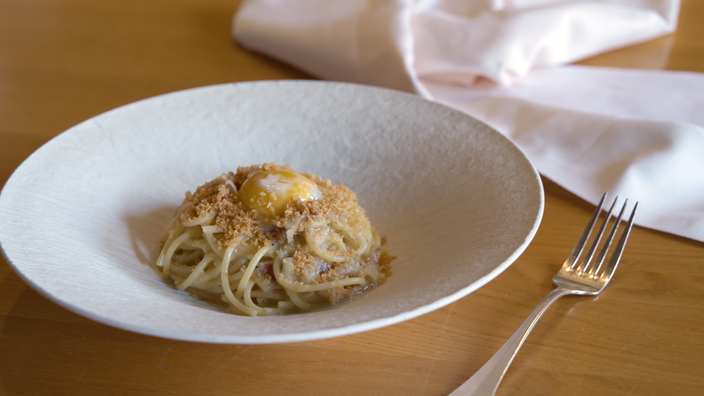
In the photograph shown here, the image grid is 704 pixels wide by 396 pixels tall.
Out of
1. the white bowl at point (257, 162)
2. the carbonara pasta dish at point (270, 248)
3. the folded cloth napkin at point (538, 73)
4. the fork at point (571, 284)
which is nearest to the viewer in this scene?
the white bowl at point (257, 162)

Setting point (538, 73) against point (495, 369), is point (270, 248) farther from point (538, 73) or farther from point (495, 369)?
point (538, 73)

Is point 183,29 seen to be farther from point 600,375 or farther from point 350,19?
point 600,375

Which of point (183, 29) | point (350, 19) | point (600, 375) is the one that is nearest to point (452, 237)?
point (600, 375)

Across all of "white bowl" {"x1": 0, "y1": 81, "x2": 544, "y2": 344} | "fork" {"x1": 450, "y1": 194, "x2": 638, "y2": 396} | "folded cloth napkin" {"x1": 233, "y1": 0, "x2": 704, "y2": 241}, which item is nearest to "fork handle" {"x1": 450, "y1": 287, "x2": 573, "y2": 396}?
"fork" {"x1": 450, "y1": 194, "x2": 638, "y2": 396}

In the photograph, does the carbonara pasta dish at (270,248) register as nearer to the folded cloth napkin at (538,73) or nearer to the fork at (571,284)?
the fork at (571,284)

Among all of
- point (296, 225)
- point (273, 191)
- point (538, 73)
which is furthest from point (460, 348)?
point (538, 73)

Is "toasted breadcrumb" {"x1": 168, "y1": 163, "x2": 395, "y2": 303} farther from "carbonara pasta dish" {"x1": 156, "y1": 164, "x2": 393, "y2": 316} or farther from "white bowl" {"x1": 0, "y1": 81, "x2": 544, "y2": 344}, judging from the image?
"white bowl" {"x1": 0, "y1": 81, "x2": 544, "y2": 344}

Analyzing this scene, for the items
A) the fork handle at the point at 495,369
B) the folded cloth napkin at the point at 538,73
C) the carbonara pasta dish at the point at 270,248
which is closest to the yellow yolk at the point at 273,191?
the carbonara pasta dish at the point at 270,248
